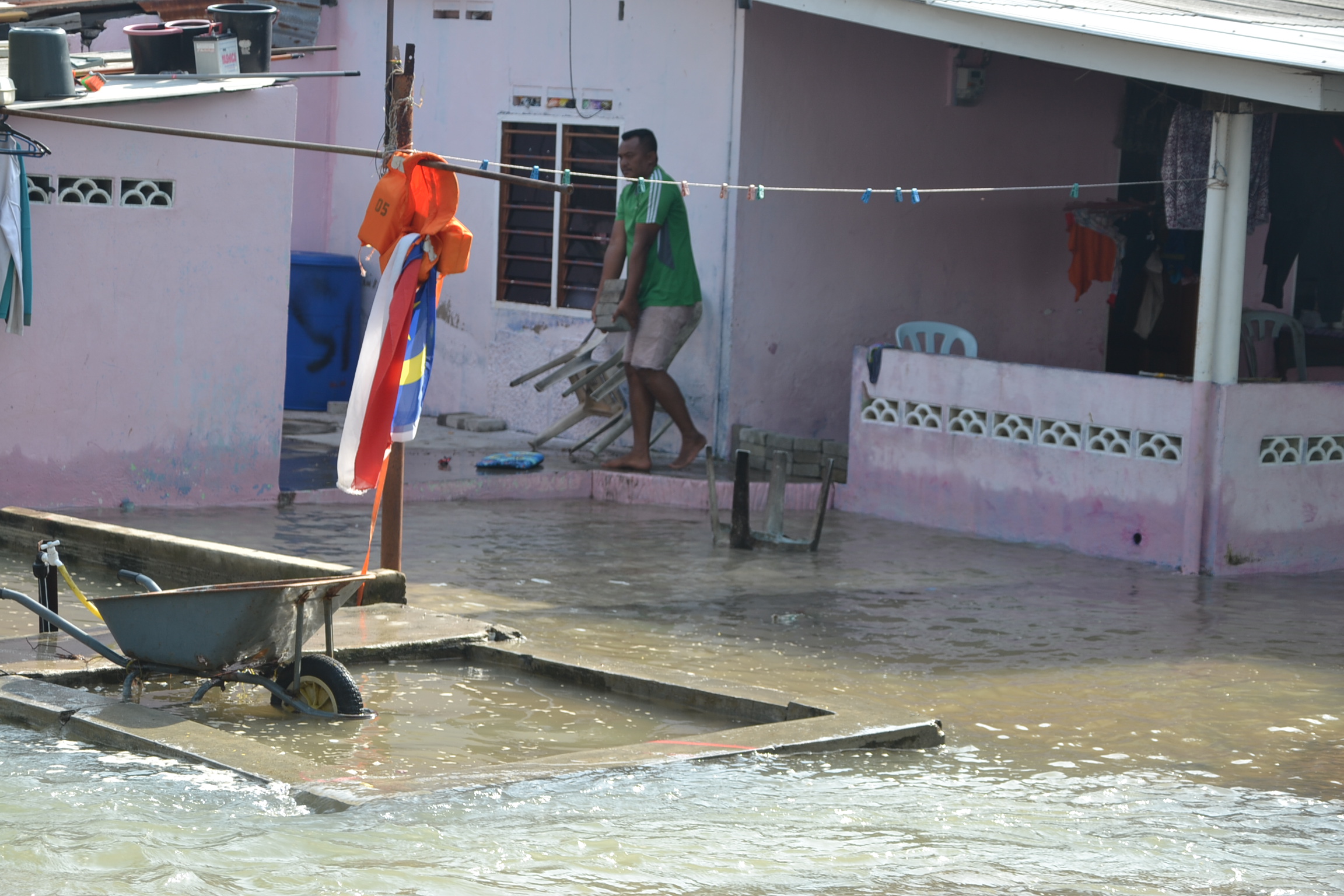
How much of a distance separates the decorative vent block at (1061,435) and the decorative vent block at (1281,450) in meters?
1.07

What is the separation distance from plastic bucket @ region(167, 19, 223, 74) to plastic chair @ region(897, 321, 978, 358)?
16.7 ft

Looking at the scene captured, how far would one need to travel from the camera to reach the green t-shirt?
12.9 meters

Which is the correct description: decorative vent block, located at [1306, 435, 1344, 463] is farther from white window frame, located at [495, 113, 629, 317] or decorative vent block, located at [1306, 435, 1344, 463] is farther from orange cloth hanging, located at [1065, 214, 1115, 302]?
white window frame, located at [495, 113, 629, 317]

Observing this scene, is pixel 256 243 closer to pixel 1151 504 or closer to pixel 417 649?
pixel 417 649

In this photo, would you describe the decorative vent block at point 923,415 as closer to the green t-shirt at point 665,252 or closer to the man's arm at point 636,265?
the green t-shirt at point 665,252

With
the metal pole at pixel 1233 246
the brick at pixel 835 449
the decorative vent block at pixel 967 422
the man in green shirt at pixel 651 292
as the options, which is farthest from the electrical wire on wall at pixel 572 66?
the metal pole at pixel 1233 246

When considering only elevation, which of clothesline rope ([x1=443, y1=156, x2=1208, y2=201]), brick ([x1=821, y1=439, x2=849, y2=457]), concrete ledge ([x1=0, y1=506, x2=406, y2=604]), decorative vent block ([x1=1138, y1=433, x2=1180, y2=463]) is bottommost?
concrete ledge ([x1=0, y1=506, x2=406, y2=604])

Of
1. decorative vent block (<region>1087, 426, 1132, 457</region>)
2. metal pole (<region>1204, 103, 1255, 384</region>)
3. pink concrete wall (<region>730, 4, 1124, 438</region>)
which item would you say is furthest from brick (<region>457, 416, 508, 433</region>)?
metal pole (<region>1204, 103, 1255, 384</region>)

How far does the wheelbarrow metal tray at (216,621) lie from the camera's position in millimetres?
6566

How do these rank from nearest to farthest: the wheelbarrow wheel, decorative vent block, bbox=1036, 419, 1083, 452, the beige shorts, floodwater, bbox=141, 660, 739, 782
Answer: floodwater, bbox=141, 660, 739, 782 → the wheelbarrow wheel → decorative vent block, bbox=1036, 419, 1083, 452 → the beige shorts

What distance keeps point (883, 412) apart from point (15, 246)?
558cm

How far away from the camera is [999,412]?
11.7 m

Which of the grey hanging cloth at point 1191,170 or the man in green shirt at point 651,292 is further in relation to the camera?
the man in green shirt at point 651,292

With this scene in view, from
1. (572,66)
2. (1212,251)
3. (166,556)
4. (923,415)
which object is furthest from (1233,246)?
(166,556)
